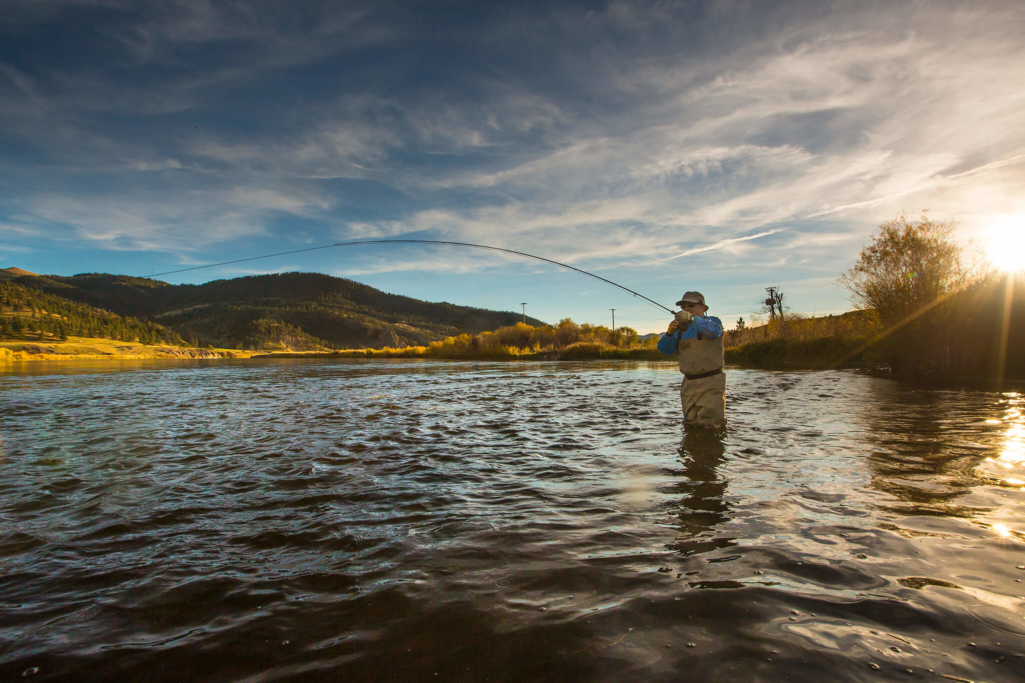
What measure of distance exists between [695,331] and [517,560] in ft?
18.1

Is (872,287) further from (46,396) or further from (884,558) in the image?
(46,396)

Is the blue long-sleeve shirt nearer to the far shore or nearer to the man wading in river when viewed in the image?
the man wading in river

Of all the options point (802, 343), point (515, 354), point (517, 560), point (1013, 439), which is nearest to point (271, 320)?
point (515, 354)

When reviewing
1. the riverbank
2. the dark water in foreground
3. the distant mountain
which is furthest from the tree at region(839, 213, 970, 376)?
the distant mountain

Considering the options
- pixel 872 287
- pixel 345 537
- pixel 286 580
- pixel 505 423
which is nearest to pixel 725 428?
pixel 505 423

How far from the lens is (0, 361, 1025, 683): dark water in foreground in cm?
220

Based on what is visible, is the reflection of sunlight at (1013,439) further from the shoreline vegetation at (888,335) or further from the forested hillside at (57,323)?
the forested hillside at (57,323)

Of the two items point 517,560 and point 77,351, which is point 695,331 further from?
point 77,351

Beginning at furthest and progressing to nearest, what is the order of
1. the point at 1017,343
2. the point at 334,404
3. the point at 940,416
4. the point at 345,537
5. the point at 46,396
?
1. the point at 1017,343
2. the point at 46,396
3. the point at 334,404
4. the point at 940,416
5. the point at 345,537

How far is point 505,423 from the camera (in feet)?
30.5

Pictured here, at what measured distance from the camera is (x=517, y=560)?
323cm

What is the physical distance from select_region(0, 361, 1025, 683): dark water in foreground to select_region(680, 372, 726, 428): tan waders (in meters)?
0.65

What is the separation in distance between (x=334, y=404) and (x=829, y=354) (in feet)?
90.0

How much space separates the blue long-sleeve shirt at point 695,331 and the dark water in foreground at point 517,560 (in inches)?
61.8
